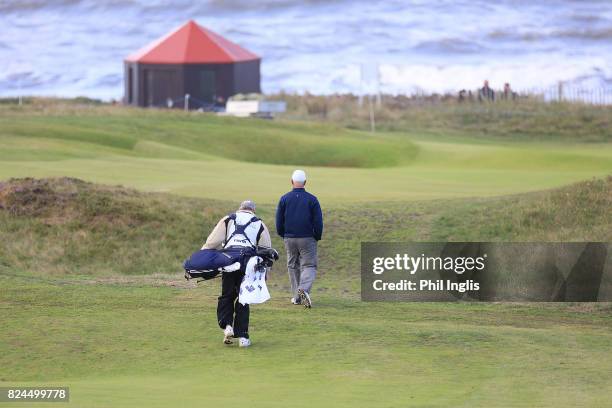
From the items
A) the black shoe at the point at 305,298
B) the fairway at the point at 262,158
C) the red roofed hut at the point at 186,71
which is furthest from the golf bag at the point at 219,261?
the red roofed hut at the point at 186,71

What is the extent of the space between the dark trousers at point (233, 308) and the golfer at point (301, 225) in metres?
2.62

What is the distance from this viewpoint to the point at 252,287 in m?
15.9

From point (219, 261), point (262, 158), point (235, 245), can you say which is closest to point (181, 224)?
point (235, 245)

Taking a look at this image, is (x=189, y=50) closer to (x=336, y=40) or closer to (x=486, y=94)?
(x=486, y=94)

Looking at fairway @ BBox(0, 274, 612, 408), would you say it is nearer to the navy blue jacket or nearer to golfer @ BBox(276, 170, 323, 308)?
golfer @ BBox(276, 170, 323, 308)

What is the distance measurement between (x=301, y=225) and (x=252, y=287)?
2.86 m

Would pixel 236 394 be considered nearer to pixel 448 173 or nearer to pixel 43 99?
pixel 448 173

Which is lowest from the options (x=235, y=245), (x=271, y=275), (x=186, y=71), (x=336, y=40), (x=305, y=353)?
(x=271, y=275)

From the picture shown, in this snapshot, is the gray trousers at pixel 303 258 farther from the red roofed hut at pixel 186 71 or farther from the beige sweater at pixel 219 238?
the red roofed hut at pixel 186 71

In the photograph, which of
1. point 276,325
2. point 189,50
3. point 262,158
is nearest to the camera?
point 276,325

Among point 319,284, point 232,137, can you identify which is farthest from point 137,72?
point 319,284

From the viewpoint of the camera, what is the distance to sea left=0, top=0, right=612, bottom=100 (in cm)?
10644

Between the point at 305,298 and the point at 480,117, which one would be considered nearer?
the point at 305,298

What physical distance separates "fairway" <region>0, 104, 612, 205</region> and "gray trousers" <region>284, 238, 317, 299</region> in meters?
10.9
